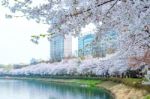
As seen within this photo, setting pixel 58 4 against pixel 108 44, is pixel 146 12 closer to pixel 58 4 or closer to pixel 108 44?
pixel 58 4

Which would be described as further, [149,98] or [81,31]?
[149,98]

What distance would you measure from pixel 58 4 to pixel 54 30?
1.38 feet

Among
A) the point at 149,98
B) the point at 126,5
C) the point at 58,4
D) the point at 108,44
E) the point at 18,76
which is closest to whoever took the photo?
the point at 126,5

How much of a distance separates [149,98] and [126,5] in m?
→ 16.6

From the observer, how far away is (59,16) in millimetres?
5723

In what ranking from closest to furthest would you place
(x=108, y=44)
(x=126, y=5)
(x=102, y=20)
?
(x=126, y=5)
(x=102, y=20)
(x=108, y=44)

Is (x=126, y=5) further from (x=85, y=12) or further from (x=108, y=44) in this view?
(x=108, y=44)

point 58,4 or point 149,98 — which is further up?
Answer: point 58,4

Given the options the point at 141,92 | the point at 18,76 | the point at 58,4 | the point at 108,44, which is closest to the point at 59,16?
the point at 58,4

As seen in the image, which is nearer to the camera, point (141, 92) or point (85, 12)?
point (85, 12)

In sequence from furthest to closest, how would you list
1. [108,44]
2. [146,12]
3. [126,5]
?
1. [108,44]
2. [126,5]
3. [146,12]

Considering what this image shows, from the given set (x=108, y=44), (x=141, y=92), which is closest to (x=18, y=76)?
(x=141, y=92)

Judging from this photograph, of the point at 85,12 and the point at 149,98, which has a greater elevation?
the point at 85,12

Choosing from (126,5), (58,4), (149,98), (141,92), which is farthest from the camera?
(141,92)
